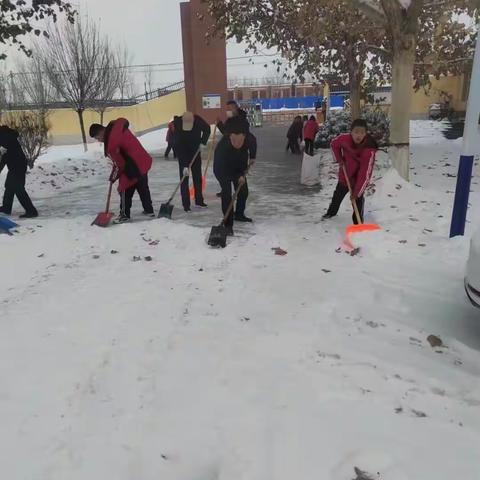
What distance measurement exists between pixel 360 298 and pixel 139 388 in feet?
7.02

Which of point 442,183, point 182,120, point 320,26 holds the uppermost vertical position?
point 320,26

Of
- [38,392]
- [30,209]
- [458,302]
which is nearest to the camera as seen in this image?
[38,392]

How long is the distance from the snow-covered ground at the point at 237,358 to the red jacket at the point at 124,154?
3.89 ft

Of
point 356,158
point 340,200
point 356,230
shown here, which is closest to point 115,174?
point 340,200

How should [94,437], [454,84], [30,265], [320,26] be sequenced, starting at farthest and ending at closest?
1. [454,84]
2. [320,26]
3. [30,265]
4. [94,437]

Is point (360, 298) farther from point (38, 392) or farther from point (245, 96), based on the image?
point (245, 96)

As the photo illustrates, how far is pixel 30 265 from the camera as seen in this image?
526 cm

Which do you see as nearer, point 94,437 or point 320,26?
point 94,437

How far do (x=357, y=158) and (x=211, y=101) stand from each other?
22508 millimetres

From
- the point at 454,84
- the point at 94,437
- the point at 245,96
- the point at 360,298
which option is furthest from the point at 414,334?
the point at 245,96

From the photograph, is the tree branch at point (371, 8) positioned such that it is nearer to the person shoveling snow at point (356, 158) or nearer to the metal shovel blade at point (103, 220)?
the person shoveling snow at point (356, 158)

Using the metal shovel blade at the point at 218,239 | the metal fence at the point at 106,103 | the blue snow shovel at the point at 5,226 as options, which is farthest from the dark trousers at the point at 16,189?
the metal fence at the point at 106,103

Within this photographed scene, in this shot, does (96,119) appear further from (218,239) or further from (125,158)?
(218,239)

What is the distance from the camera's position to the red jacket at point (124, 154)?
6.70 meters
